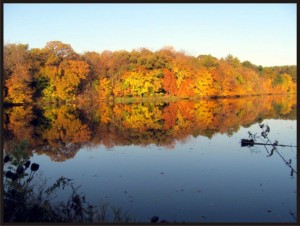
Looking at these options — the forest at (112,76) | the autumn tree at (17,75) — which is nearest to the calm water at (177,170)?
the autumn tree at (17,75)

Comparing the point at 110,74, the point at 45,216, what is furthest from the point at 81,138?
the point at 110,74

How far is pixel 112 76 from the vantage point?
4872cm

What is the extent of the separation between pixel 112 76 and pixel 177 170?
39.7m

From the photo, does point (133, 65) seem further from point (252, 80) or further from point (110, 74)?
point (252, 80)

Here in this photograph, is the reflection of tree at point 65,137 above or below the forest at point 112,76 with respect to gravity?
below

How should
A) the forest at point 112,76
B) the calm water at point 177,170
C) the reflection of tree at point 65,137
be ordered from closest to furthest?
the calm water at point 177,170, the reflection of tree at point 65,137, the forest at point 112,76

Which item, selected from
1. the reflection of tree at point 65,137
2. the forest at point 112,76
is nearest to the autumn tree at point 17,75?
the forest at point 112,76

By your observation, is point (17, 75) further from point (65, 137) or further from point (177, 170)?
point (177, 170)

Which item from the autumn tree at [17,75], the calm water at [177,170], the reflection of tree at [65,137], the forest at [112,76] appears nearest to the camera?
the calm water at [177,170]

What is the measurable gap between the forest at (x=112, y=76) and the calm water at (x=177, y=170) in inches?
855

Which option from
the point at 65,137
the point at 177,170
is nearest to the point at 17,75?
the point at 65,137

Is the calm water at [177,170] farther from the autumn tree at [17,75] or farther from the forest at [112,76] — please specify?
the forest at [112,76]

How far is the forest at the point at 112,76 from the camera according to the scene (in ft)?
127

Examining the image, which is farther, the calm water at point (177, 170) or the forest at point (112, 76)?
the forest at point (112, 76)
